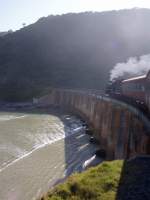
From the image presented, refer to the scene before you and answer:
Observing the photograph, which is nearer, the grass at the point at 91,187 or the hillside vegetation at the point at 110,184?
the hillside vegetation at the point at 110,184

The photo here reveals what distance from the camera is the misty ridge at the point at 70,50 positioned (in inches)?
4085

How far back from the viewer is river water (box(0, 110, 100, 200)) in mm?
21781

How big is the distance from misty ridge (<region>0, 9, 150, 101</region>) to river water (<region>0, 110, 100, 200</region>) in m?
48.3

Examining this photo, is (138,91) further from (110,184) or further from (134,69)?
(134,69)

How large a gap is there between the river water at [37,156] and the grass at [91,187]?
699cm

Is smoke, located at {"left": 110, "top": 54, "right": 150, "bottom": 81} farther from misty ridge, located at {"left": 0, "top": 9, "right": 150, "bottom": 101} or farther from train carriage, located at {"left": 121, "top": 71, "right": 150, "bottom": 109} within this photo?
misty ridge, located at {"left": 0, "top": 9, "right": 150, "bottom": 101}

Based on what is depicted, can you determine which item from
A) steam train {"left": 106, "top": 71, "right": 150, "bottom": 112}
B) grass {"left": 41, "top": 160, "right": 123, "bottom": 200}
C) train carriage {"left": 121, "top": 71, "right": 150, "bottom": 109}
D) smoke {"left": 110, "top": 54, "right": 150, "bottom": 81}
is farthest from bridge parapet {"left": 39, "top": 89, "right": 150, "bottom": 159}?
smoke {"left": 110, "top": 54, "right": 150, "bottom": 81}

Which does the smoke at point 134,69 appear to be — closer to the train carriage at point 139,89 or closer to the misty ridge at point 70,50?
the train carriage at point 139,89

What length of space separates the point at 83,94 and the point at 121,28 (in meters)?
74.8

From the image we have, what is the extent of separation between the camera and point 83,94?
5869 centimetres

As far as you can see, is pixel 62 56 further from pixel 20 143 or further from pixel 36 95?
pixel 20 143

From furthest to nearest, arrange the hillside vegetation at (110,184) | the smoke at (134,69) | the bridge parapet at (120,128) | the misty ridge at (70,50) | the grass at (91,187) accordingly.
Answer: the misty ridge at (70,50), the smoke at (134,69), the bridge parapet at (120,128), the grass at (91,187), the hillside vegetation at (110,184)

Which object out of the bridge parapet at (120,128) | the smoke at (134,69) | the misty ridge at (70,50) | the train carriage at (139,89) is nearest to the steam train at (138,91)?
the train carriage at (139,89)

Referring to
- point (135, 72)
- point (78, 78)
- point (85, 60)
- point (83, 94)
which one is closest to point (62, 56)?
point (85, 60)
